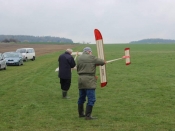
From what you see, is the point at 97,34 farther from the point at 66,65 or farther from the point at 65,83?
the point at 65,83

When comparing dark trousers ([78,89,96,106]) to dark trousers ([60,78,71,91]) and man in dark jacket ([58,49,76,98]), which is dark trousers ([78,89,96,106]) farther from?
dark trousers ([60,78,71,91])

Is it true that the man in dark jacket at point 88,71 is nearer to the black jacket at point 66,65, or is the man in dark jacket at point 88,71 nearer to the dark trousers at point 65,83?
the black jacket at point 66,65

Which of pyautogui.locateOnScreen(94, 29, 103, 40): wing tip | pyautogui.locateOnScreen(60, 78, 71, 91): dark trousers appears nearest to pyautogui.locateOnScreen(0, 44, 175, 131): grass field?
pyautogui.locateOnScreen(60, 78, 71, 91): dark trousers

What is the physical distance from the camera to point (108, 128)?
A: 784 centimetres

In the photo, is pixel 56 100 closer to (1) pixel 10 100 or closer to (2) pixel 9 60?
(1) pixel 10 100

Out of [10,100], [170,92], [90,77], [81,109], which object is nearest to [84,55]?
[90,77]

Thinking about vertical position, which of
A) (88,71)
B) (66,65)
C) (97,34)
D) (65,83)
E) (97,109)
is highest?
(97,34)

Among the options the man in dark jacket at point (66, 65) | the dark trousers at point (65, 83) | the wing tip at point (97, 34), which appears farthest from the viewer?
the dark trousers at point (65, 83)

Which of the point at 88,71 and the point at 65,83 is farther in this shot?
the point at 65,83

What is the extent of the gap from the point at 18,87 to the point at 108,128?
8651 millimetres

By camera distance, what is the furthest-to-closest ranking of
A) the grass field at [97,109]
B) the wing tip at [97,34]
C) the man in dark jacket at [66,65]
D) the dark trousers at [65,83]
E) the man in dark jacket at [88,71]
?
the dark trousers at [65,83] → the man in dark jacket at [66,65] → the wing tip at [97,34] → the man in dark jacket at [88,71] → the grass field at [97,109]

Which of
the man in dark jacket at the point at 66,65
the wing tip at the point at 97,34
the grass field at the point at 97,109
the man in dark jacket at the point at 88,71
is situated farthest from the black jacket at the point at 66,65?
the man in dark jacket at the point at 88,71

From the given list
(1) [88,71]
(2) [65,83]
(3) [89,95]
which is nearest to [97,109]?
(3) [89,95]

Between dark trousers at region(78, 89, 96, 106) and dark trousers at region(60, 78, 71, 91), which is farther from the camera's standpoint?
dark trousers at region(60, 78, 71, 91)
